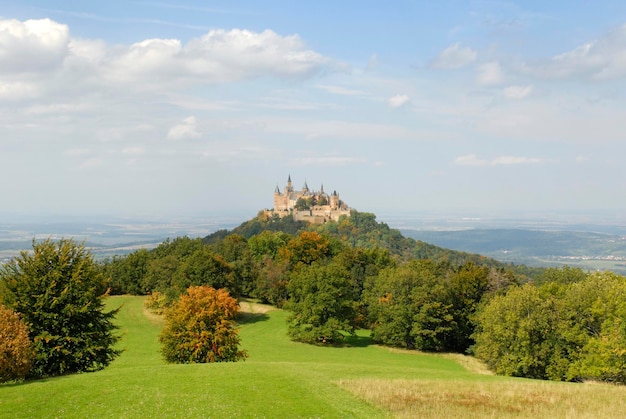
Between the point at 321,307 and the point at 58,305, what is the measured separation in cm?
3085

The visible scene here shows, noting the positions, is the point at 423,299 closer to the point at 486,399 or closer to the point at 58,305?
the point at 486,399

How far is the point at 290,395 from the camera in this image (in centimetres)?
1977

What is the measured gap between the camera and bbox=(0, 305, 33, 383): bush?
64.7ft

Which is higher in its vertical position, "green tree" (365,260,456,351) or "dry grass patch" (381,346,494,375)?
"green tree" (365,260,456,351)

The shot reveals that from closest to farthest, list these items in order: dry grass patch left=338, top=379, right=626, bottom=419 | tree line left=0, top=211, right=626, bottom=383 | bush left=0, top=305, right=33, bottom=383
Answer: bush left=0, top=305, right=33, bottom=383 < dry grass patch left=338, top=379, right=626, bottom=419 < tree line left=0, top=211, right=626, bottom=383

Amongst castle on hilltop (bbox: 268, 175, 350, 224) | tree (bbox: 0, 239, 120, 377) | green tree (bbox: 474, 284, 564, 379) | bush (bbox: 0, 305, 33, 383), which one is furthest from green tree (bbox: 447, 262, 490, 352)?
castle on hilltop (bbox: 268, 175, 350, 224)

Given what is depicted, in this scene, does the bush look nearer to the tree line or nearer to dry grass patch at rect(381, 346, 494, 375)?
the tree line

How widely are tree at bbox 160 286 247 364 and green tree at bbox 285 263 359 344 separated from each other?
1944 centimetres

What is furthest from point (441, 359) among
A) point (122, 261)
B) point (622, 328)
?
point (122, 261)

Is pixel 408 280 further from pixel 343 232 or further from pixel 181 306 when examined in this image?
pixel 343 232

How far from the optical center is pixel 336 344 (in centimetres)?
5259

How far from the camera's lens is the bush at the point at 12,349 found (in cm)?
1973

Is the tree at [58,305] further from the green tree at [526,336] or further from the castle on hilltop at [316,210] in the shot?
the castle on hilltop at [316,210]

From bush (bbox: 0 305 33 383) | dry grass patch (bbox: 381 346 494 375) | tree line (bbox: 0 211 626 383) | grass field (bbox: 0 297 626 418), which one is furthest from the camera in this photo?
dry grass patch (bbox: 381 346 494 375)
